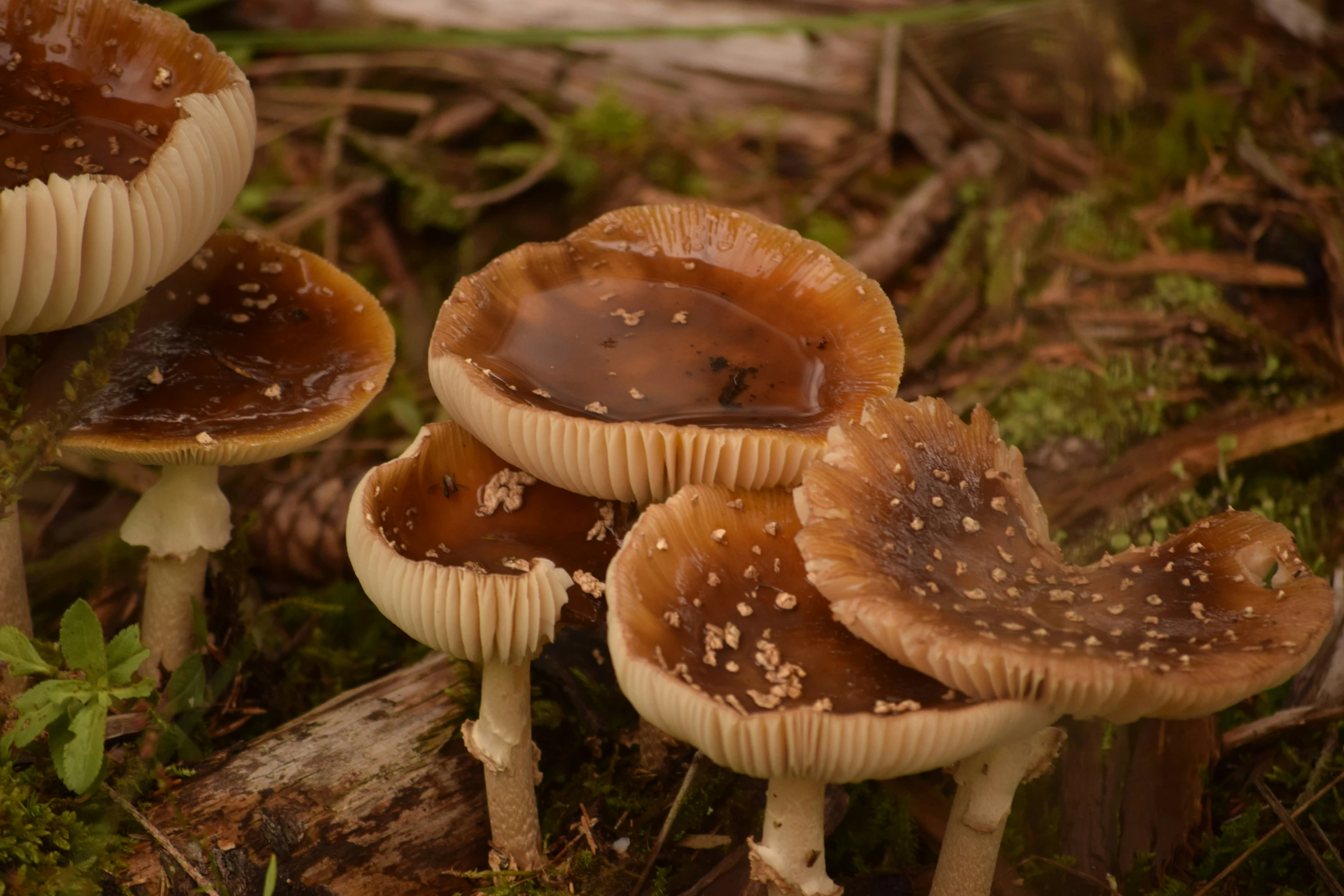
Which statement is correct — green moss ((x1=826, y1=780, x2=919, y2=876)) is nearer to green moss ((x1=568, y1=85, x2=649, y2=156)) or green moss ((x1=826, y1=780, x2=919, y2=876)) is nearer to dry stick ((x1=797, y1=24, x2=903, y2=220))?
dry stick ((x1=797, y1=24, x2=903, y2=220))

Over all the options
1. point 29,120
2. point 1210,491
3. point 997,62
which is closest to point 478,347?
point 29,120

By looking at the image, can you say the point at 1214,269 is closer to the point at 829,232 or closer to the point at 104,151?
the point at 829,232

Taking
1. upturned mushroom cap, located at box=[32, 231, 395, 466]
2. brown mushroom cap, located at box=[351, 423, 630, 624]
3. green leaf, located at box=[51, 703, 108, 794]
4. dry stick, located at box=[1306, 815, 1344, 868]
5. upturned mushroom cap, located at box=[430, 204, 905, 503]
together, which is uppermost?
upturned mushroom cap, located at box=[430, 204, 905, 503]

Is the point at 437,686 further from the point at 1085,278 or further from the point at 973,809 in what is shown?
the point at 1085,278

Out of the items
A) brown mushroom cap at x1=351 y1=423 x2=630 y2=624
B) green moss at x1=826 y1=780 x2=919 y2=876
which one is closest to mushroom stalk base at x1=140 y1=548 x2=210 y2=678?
brown mushroom cap at x1=351 y1=423 x2=630 y2=624

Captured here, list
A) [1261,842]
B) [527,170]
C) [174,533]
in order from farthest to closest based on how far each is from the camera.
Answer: [527,170] < [174,533] < [1261,842]

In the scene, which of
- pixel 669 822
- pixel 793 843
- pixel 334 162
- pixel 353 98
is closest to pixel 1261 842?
pixel 793 843

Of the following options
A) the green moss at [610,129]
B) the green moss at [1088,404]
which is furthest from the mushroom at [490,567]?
the green moss at [610,129]
